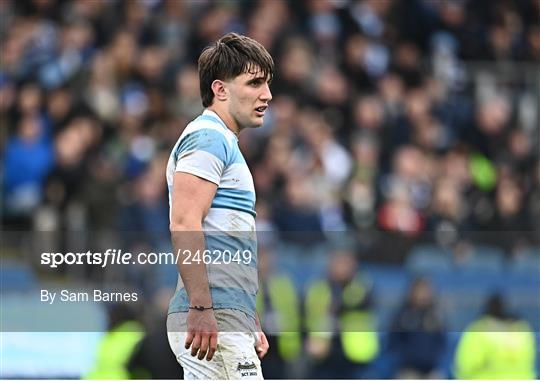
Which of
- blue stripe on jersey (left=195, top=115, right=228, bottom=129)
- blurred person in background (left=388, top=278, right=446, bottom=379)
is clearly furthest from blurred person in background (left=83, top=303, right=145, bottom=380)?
blue stripe on jersey (left=195, top=115, right=228, bottom=129)

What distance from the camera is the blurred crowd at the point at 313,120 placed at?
11.9 meters

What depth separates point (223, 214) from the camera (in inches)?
201

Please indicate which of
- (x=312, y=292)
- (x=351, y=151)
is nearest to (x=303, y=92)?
(x=351, y=151)

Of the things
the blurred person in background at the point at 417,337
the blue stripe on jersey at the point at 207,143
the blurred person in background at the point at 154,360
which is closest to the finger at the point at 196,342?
the blue stripe on jersey at the point at 207,143

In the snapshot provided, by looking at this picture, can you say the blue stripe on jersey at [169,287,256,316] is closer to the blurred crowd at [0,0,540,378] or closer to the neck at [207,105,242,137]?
the neck at [207,105,242,137]

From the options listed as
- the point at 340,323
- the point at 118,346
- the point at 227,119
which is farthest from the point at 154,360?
the point at 227,119

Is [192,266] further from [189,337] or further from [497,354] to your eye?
[497,354]

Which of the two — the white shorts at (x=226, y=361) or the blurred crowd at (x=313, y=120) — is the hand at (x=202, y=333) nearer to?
the white shorts at (x=226, y=361)

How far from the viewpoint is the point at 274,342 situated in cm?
1027

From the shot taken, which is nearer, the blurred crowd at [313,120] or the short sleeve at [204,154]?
the short sleeve at [204,154]

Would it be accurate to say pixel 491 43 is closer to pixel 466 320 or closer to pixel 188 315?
pixel 466 320

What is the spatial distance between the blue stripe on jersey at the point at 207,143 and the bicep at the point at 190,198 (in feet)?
0.37

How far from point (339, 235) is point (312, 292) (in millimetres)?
829

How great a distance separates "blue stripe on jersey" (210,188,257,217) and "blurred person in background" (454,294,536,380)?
5090mm
